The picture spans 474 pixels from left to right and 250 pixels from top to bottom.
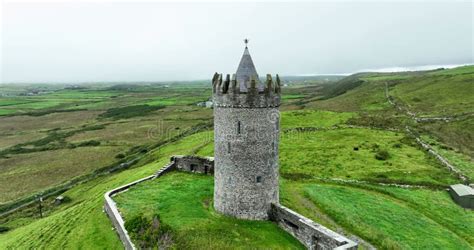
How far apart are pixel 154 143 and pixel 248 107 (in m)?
58.3

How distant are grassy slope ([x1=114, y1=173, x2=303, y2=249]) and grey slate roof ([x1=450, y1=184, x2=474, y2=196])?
20.5 m

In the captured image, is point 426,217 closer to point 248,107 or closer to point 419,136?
point 248,107

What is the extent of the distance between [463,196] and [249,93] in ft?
79.7

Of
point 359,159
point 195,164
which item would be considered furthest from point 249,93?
point 359,159

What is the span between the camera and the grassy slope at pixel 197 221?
21.6 meters

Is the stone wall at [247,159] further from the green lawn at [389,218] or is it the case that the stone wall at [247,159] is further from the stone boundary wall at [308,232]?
the green lawn at [389,218]

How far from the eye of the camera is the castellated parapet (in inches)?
918

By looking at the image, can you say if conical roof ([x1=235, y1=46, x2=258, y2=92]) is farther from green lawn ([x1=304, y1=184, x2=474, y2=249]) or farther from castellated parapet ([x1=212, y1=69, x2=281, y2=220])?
green lawn ([x1=304, y1=184, x2=474, y2=249])

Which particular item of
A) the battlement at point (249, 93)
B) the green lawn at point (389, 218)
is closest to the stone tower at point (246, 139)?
the battlement at point (249, 93)

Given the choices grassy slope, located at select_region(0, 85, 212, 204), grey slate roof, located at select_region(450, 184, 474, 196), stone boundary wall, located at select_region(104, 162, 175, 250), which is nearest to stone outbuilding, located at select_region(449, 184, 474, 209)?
grey slate roof, located at select_region(450, 184, 474, 196)

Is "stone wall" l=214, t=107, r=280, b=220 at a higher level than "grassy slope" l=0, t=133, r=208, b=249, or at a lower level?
higher

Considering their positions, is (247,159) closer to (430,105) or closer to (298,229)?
(298,229)

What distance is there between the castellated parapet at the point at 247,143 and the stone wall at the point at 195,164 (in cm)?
1136

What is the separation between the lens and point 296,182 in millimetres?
37656
